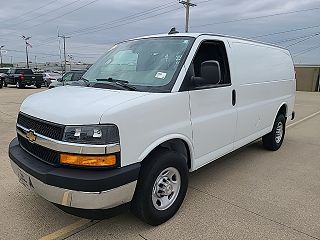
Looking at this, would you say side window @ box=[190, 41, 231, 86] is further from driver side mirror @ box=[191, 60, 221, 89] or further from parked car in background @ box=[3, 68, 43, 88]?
parked car in background @ box=[3, 68, 43, 88]

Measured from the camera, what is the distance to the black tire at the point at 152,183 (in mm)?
2861

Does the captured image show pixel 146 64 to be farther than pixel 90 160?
Yes

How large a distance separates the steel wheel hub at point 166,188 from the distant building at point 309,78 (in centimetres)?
2542

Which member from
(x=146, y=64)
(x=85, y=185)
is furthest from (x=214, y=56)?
(x=85, y=185)

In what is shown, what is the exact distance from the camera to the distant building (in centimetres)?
2489

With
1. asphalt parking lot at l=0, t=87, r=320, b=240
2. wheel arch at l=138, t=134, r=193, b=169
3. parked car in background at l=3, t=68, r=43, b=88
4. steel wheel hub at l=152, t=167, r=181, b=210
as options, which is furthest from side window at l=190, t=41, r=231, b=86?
parked car in background at l=3, t=68, r=43, b=88

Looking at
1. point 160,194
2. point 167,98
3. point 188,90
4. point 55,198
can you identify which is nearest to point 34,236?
point 55,198

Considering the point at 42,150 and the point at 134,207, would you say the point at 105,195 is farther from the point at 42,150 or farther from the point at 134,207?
the point at 42,150

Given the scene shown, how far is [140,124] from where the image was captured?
108 inches

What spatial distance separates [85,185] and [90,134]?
16.6 inches

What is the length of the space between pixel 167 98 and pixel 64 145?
43.7 inches

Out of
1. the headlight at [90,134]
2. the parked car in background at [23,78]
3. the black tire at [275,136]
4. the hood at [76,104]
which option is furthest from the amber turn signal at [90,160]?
the parked car in background at [23,78]

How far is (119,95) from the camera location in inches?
113

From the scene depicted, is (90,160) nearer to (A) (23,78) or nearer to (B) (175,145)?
(B) (175,145)
